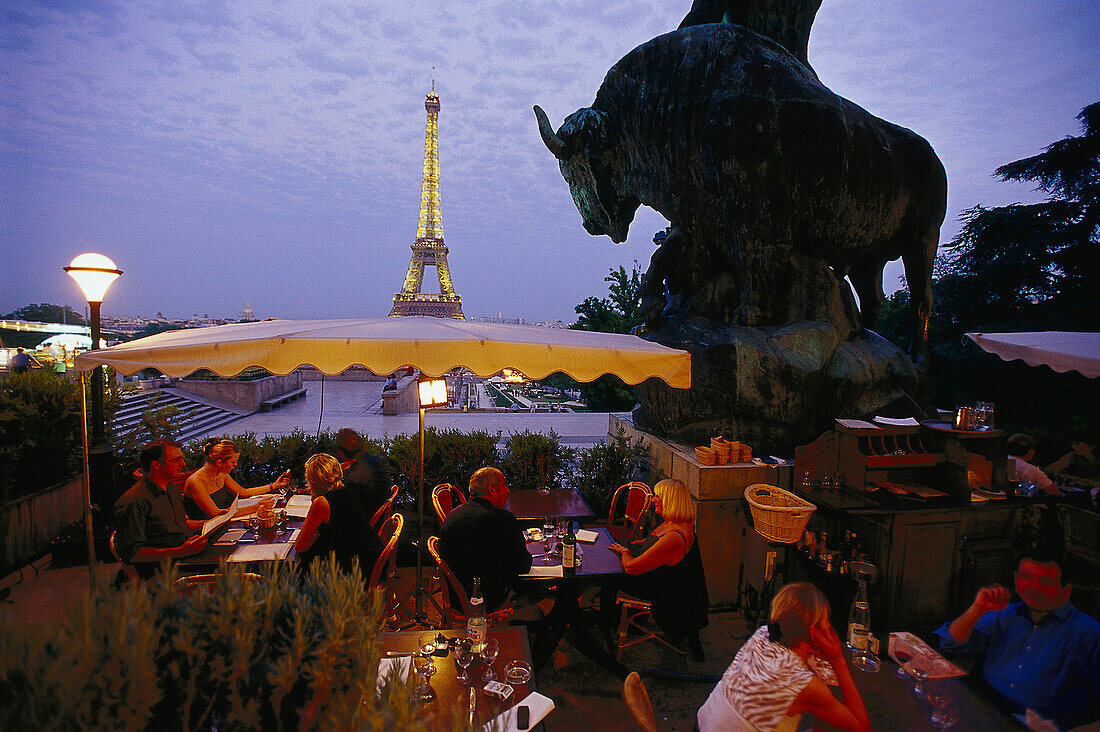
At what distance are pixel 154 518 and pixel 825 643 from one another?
16.7 feet

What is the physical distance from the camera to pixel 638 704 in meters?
2.07

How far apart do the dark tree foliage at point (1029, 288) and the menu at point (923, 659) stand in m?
14.5

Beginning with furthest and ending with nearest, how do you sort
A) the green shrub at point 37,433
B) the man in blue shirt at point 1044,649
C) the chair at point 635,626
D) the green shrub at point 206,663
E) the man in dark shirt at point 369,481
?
the green shrub at point 37,433
the man in dark shirt at point 369,481
the chair at point 635,626
the man in blue shirt at point 1044,649
the green shrub at point 206,663

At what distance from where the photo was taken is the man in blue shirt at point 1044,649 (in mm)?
2516

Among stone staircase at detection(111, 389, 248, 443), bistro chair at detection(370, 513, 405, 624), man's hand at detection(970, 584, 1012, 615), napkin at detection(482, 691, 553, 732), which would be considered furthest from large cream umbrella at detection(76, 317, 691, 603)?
stone staircase at detection(111, 389, 248, 443)

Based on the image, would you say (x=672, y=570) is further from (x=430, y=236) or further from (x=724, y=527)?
(x=430, y=236)

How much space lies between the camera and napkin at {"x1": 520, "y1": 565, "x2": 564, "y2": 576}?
383cm

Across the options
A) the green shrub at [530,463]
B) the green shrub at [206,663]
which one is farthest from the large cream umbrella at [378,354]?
the green shrub at [530,463]

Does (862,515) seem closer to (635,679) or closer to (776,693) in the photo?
(776,693)

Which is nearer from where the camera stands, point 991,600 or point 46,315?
point 991,600

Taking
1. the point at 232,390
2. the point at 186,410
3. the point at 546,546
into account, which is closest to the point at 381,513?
the point at 546,546

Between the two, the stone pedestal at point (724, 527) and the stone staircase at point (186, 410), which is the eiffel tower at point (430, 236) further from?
the stone pedestal at point (724, 527)

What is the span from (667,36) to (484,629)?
8.05 meters

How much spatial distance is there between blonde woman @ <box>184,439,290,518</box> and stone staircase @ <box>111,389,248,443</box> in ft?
27.6
